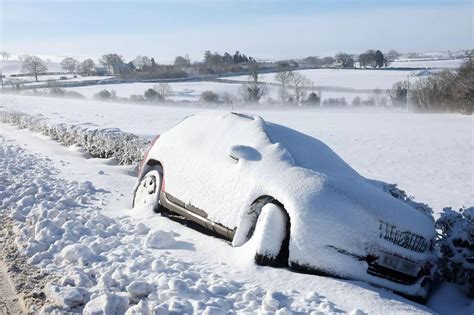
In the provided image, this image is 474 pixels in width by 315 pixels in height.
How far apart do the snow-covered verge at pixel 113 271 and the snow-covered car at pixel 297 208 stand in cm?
47

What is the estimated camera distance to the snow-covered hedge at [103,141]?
11.9 metres

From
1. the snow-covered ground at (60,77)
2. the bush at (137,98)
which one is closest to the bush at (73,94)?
the bush at (137,98)

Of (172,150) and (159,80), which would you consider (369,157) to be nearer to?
(172,150)

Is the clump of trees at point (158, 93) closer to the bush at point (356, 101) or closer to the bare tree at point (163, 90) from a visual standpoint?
the bare tree at point (163, 90)

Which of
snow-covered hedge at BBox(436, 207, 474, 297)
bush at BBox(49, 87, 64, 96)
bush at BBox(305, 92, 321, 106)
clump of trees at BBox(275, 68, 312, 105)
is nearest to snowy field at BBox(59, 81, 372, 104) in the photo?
bush at BBox(305, 92, 321, 106)

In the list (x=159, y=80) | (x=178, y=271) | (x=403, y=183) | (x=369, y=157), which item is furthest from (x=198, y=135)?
(x=159, y=80)

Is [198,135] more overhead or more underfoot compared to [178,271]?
more overhead

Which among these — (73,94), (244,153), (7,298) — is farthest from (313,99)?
(7,298)

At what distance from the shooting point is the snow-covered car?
183 inches

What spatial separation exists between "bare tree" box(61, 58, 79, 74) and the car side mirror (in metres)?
118

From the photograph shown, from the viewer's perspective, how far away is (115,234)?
614 cm

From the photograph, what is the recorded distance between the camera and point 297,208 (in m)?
4.73

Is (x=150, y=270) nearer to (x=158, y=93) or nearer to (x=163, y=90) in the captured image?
(x=158, y=93)

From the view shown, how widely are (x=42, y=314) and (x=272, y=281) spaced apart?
2102 mm
